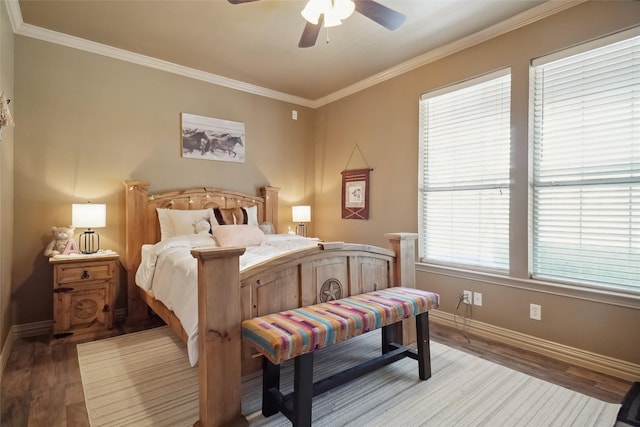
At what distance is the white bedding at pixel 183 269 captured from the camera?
1.95 metres

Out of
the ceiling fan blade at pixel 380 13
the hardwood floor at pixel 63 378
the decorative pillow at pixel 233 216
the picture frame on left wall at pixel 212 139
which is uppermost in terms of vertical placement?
the ceiling fan blade at pixel 380 13

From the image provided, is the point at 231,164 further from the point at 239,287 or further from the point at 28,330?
the point at 239,287

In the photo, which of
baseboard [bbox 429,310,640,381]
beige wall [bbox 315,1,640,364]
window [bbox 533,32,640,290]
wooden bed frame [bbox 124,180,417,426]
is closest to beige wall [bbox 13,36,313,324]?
wooden bed frame [bbox 124,180,417,426]

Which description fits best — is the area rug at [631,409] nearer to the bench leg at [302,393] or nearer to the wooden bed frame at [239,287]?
the wooden bed frame at [239,287]

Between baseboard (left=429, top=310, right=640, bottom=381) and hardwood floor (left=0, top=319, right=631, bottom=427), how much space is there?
6cm

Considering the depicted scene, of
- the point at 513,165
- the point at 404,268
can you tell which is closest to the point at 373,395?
the point at 404,268

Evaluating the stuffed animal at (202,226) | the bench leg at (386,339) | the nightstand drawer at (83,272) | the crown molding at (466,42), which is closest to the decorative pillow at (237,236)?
the stuffed animal at (202,226)

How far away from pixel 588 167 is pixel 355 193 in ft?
8.08

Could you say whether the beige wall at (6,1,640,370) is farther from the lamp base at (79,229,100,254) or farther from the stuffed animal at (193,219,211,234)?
the stuffed animal at (193,219,211,234)

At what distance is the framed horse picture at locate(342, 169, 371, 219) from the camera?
164 inches

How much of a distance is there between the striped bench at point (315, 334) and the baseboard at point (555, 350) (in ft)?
3.61

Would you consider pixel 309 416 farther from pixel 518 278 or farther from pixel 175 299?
pixel 518 278

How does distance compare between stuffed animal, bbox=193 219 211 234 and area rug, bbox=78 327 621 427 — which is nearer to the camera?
area rug, bbox=78 327 621 427

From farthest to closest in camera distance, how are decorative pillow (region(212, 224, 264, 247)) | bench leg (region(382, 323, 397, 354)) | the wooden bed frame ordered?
decorative pillow (region(212, 224, 264, 247)) → bench leg (region(382, 323, 397, 354)) → the wooden bed frame
